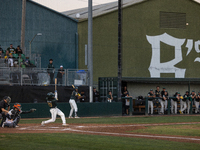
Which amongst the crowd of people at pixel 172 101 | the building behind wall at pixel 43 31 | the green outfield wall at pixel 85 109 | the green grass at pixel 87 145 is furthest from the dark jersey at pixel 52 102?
the building behind wall at pixel 43 31

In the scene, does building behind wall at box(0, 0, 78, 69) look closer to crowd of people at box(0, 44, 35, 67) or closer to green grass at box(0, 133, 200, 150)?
crowd of people at box(0, 44, 35, 67)

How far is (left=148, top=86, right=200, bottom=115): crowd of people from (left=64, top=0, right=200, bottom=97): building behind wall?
5.34 metres

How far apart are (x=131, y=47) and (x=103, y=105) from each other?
1208cm

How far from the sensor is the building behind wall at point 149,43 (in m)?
35.6

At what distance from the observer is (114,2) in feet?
139

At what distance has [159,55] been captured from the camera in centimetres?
3759

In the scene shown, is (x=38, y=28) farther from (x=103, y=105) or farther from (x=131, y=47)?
(x=103, y=105)

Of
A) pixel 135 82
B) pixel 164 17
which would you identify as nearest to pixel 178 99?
pixel 135 82

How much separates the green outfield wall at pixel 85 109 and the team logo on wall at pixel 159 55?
11.9 metres

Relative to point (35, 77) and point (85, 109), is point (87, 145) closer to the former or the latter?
point (85, 109)

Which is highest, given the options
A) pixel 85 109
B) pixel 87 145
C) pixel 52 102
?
pixel 52 102

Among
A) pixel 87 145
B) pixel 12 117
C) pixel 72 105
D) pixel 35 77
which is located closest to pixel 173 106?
pixel 72 105

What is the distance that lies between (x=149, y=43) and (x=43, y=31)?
35.1ft

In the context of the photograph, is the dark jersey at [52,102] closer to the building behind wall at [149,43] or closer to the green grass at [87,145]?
Result: the green grass at [87,145]
